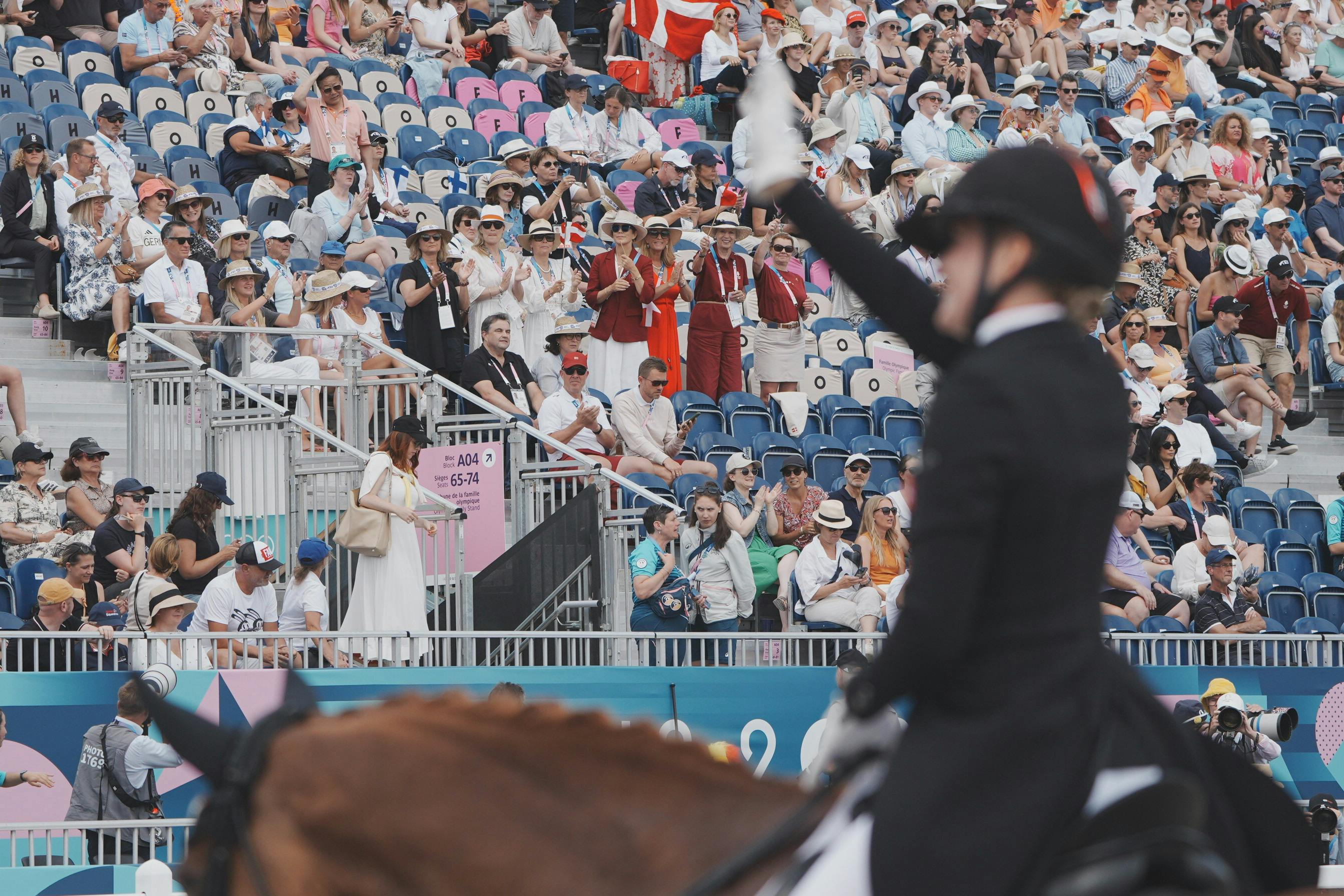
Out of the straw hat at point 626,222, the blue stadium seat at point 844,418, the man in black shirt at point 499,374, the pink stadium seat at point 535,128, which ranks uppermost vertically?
the pink stadium seat at point 535,128

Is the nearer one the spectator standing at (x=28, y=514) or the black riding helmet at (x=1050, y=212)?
the black riding helmet at (x=1050, y=212)

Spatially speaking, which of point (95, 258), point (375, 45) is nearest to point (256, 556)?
point (95, 258)

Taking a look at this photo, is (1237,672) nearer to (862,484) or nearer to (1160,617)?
(1160,617)

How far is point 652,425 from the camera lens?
13.1 m

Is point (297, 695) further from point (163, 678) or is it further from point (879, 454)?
point (879, 454)

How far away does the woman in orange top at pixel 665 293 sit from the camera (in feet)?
47.5

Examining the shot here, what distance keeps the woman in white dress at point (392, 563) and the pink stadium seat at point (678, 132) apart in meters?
9.05

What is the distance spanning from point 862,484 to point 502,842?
10538mm

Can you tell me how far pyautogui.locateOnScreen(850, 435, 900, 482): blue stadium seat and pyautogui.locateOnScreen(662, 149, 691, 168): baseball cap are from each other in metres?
3.91

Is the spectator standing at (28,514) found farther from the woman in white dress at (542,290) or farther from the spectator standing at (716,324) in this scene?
the spectator standing at (716,324)

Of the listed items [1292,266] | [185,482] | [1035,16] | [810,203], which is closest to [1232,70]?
[1035,16]

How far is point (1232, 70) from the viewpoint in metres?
23.9

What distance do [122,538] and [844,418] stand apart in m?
6.43

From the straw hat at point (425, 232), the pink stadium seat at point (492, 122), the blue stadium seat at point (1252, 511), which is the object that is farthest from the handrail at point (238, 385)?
the blue stadium seat at point (1252, 511)
